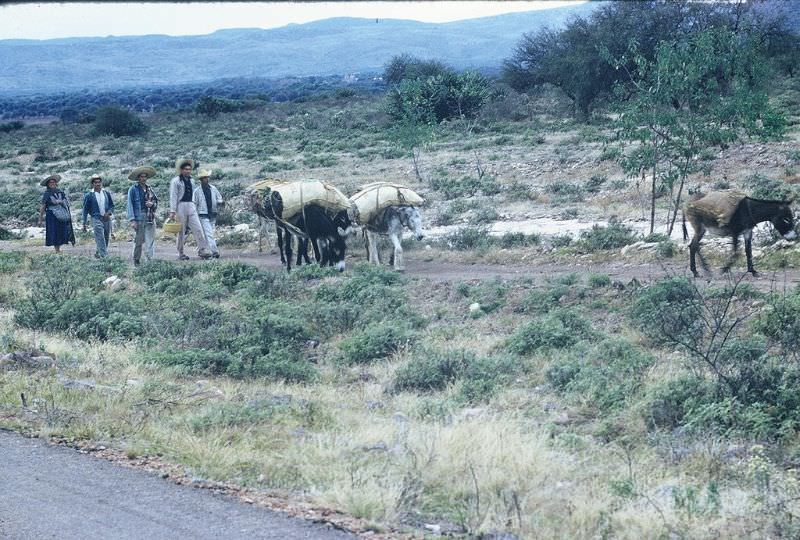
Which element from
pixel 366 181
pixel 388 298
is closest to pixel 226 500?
pixel 388 298

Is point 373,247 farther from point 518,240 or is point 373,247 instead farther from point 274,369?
point 274,369

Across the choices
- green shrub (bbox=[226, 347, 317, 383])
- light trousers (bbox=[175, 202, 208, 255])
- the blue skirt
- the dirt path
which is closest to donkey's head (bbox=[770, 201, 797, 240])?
the dirt path

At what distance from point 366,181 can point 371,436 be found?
24.5 meters

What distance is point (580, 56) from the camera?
156 ft

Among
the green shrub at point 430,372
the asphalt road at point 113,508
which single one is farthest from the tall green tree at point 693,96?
the asphalt road at point 113,508

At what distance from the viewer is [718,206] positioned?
560 inches

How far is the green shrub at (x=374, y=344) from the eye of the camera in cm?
1106

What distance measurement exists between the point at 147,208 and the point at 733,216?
970 cm

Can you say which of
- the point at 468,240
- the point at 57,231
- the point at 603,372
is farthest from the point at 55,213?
the point at 603,372

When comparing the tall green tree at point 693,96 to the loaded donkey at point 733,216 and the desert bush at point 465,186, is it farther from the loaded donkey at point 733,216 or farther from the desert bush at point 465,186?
the desert bush at point 465,186

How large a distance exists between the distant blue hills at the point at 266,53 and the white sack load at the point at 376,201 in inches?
5319

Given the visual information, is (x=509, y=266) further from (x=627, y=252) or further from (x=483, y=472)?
(x=483, y=472)

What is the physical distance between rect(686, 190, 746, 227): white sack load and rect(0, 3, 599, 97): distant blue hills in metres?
138

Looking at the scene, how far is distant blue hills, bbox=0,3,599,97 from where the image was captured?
157250 mm
